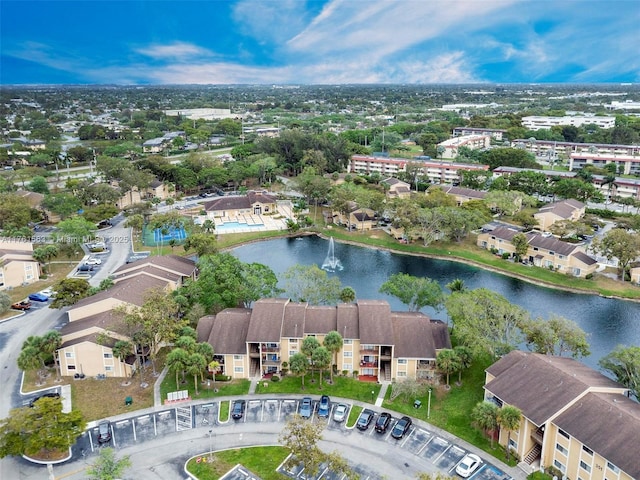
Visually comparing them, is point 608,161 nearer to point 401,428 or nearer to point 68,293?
point 401,428

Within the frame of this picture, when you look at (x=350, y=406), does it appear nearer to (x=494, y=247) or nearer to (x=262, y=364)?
(x=262, y=364)

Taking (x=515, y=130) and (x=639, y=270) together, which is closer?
(x=639, y=270)

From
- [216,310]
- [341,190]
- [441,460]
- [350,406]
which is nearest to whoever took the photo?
[441,460]

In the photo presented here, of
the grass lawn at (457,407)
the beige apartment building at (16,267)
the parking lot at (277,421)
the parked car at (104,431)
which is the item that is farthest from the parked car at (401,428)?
the beige apartment building at (16,267)

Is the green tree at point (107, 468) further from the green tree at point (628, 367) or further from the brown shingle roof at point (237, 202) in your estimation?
the brown shingle roof at point (237, 202)

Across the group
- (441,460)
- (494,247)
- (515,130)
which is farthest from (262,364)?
(515,130)

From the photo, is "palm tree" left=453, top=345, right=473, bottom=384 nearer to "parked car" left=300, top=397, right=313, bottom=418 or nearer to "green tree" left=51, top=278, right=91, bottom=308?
"parked car" left=300, top=397, right=313, bottom=418
